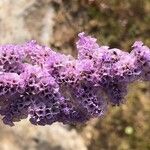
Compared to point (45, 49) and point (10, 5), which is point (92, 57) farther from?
point (10, 5)

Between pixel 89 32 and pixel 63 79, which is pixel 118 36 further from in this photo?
pixel 63 79

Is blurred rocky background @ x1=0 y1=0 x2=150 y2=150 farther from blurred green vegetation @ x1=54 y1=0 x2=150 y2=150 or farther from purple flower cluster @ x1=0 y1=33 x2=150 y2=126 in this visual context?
purple flower cluster @ x1=0 y1=33 x2=150 y2=126

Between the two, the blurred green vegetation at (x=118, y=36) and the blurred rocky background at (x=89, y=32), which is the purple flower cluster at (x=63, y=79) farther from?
the blurred green vegetation at (x=118, y=36)

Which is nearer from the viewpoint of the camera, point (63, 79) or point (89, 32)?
point (63, 79)

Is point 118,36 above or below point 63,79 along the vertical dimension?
above

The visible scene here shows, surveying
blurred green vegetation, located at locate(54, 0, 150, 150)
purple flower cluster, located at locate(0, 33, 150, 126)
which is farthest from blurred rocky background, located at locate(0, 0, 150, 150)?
purple flower cluster, located at locate(0, 33, 150, 126)

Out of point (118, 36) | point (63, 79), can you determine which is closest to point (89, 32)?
point (118, 36)
